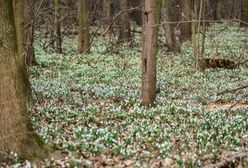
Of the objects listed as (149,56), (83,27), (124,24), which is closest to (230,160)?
(149,56)

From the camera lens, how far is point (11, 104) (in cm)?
759

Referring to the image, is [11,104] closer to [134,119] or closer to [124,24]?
[134,119]

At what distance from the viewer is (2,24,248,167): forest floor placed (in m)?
8.13

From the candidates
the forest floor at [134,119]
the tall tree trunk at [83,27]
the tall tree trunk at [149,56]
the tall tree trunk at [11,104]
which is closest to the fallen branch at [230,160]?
the forest floor at [134,119]

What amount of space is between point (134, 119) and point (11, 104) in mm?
4081

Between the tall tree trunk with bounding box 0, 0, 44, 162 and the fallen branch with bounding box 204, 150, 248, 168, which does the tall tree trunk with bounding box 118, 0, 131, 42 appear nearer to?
the tall tree trunk with bounding box 0, 0, 44, 162

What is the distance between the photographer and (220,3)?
5538 cm

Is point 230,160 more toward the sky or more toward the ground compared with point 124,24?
more toward the ground

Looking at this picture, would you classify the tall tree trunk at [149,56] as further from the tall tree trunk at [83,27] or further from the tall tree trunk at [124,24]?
the tall tree trunk at [124,24]

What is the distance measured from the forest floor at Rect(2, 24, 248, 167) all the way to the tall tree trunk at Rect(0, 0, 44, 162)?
0.27m

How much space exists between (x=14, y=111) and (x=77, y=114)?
401 cm

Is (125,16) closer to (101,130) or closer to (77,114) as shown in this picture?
(77,114)

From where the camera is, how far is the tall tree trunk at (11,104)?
294 inches

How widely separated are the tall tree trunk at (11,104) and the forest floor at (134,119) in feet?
0.90
